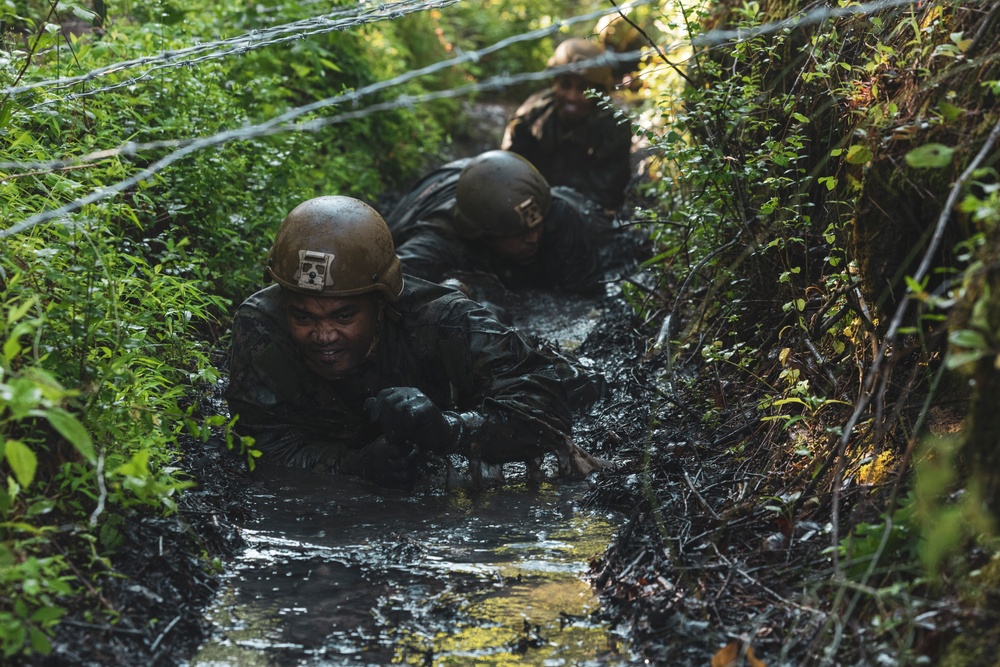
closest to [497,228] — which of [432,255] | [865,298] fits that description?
[432,255]

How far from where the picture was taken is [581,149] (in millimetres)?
10758

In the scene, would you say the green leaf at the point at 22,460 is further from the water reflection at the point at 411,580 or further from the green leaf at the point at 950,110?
the green leaf at the point at 950,110

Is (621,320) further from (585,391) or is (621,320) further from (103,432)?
(103,432)

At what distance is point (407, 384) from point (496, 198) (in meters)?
2.89

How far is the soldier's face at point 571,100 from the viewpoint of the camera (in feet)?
35.0

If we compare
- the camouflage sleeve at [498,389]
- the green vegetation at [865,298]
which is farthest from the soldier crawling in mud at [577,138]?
the camouflage sleeve at [498,389]

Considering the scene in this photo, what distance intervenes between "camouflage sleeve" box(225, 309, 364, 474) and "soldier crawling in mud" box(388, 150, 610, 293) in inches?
95.6

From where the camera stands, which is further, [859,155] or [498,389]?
[498,389]

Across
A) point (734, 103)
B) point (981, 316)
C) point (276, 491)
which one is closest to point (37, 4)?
point (276, 491)

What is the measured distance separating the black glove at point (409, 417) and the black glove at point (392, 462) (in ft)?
0.20

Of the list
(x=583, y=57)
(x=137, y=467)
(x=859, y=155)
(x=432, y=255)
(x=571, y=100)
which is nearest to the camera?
(x=137, y=467)

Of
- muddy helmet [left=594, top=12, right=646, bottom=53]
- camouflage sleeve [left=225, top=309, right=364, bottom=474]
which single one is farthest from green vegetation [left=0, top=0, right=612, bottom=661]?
muddy helmet [left=594, top=12, right=646, bottom=53]

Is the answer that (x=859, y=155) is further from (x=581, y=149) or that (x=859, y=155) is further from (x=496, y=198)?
(x=581, y=149)

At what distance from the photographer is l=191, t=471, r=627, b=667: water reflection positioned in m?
3.40
